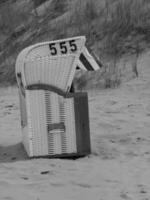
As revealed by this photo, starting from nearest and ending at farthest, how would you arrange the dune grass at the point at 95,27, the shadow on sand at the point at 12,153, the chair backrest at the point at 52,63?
the chair backrest at the point at 52,63, the shadow on sand at the point at 12,153, the dune grass at the point at 95,27

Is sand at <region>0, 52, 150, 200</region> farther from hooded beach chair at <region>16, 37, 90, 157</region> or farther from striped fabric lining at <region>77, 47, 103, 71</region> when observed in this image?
striped fabric lining at <region>77, 47, 103, 71</region>

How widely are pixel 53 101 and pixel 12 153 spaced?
83 cm

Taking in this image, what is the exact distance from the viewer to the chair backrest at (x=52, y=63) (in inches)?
219

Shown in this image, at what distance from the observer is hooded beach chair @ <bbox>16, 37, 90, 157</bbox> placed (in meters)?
5.61

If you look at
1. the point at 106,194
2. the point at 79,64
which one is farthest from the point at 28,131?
the point at 106,194

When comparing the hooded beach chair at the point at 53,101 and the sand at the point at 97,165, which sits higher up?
the hooded beach chair at the point at 53,101

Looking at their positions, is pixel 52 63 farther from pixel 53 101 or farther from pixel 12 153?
pixel 12 153

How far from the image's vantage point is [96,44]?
12930 millimetres

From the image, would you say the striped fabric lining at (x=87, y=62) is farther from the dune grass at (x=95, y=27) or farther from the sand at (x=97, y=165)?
the dune grass at (x=95, y=27)

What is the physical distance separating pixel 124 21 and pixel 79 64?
7.28m

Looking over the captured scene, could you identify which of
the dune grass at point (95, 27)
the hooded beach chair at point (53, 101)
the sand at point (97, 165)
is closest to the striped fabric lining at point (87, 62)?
the hooded beach chair at point (53, 101)

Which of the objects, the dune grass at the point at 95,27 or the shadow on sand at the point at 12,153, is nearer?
the shadow on sand at the point at 12,153

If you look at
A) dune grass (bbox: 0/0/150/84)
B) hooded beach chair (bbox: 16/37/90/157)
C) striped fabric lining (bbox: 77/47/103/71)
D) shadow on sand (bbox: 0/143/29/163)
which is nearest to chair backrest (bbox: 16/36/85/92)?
hooded beach chair (bbox: 16/37/90/157)

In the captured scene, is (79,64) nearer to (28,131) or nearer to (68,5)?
(28,131)
